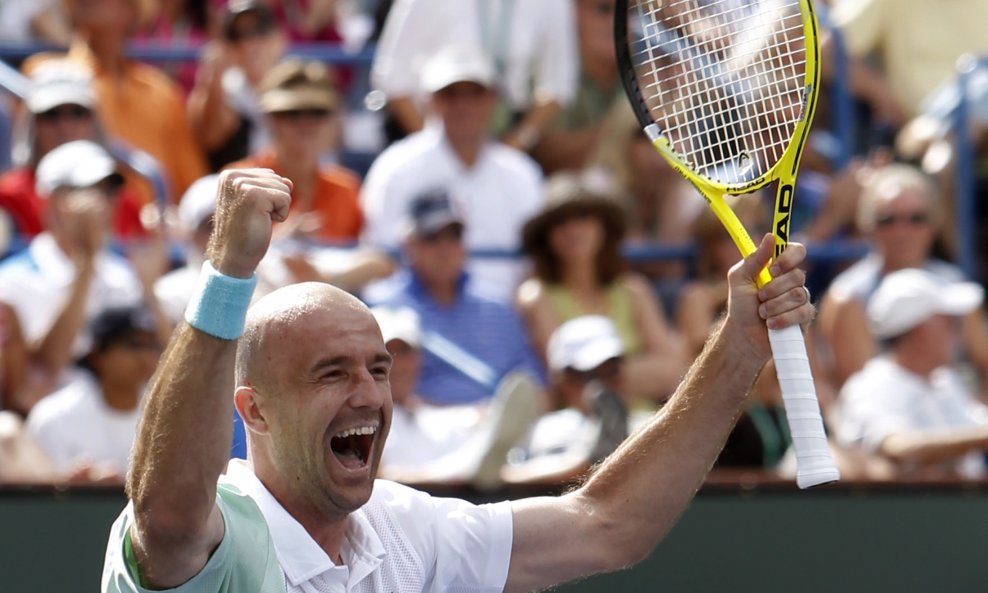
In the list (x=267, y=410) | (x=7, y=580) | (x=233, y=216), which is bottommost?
(x=7, y=580)

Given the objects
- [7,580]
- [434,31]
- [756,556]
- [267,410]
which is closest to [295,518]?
[267,410]

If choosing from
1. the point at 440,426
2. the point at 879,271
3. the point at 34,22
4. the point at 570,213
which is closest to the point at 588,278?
the point at 570,213

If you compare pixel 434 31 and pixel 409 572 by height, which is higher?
pixel 434 31

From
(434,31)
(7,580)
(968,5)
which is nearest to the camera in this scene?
(7,580)

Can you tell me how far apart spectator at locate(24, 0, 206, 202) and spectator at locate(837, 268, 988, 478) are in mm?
3065

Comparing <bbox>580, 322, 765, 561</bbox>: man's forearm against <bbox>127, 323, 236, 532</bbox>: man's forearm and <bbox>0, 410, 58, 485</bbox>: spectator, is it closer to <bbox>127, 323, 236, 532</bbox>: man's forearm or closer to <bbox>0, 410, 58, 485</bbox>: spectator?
<bbox>127, 323, 236, 532</bbox>: man's forearm

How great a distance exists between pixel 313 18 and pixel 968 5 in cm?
321

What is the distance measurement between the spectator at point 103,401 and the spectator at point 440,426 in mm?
875

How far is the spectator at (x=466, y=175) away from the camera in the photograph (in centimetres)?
710

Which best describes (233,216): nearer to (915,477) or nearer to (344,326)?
(344,326)

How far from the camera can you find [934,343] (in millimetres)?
6688

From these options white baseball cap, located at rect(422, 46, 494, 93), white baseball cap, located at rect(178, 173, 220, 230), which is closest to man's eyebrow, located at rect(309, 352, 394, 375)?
white baseball cap, located at rect(178, 173, 220, 230)

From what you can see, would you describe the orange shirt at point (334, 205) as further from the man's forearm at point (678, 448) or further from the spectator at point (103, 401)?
the man's forearm at point (678, 448)

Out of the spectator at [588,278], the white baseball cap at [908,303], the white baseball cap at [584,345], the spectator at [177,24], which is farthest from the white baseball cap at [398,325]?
the spectator at [177,24]
